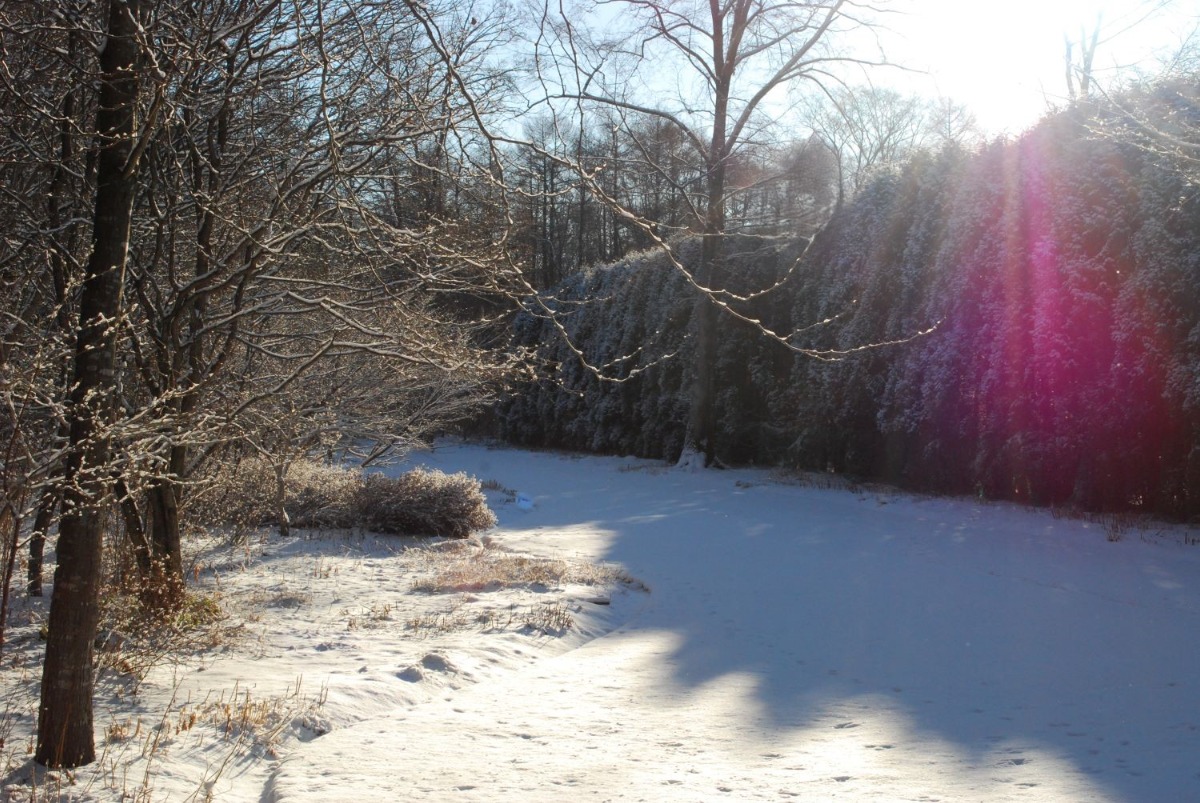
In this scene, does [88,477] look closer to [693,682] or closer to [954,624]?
[693,682]

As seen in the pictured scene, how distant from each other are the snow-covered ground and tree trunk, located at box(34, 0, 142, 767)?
0.17 m

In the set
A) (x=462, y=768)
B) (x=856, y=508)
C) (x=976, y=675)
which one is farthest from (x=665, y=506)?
(x=462, y=768)

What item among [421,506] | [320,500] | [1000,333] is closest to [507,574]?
[421,506]

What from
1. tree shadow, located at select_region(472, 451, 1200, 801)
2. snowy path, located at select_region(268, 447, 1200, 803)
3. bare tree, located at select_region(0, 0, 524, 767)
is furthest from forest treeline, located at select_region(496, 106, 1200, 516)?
bare tree, located at select_region(0, 0, 524, 767)

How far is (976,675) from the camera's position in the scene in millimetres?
4492

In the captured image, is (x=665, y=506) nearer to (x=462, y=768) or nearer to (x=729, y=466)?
(x=729, y=466)

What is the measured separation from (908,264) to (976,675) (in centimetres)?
859

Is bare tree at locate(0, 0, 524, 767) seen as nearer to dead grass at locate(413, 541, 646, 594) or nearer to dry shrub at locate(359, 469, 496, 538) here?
dead grass at locate(413, 541, 646, 594)

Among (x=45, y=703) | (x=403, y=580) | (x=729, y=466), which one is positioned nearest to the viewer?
(x=45, y=703)

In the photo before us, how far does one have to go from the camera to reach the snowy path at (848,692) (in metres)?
3.15

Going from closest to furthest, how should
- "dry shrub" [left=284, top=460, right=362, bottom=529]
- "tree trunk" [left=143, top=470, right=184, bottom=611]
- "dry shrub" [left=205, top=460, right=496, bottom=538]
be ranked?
"tree trunk" [left=143, top=470, right=184, bottom=611], "dry shrub" [left=205, top=460, right=496, bottom=538], "dry shrub" [left=284, top=460, right=362, bottom=529]

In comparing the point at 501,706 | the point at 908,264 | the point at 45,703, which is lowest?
the point at 501,706

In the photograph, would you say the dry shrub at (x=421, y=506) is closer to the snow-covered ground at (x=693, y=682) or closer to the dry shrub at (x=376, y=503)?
the dry shrub at (x=376, y=503)

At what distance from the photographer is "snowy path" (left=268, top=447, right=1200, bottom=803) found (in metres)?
3.15
